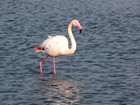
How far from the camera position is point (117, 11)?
25812mm

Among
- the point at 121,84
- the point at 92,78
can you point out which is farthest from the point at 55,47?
the point at 121,84

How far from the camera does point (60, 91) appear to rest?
1287 cm

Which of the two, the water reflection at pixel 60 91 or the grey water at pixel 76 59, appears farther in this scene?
the grey water at pixel 76 59

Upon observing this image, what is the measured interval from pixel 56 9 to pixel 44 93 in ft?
47.7

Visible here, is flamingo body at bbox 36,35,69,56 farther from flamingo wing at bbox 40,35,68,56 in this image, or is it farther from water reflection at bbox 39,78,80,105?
water reflection at bbox 39,78,80,105

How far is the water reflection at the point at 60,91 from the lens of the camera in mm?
12023

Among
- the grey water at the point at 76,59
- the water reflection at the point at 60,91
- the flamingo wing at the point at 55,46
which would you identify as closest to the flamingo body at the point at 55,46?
the flamingo wing at the point at 55,46

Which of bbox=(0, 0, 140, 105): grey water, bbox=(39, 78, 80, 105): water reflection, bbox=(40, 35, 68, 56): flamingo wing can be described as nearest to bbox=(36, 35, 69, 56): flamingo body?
bbox=(40, 35, 68, 56): flamingo wing

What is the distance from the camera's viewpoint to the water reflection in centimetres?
1202

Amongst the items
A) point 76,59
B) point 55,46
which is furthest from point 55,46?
point 76,59

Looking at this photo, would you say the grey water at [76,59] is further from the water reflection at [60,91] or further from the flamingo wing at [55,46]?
the flamingo wing at [55,46]

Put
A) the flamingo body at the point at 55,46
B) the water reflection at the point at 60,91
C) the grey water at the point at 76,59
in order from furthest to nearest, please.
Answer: the flamingo body at the point at 55,46 → the grey water at the point at 76,59 → the water reflection at the point at 60,91

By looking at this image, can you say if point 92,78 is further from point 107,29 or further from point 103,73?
point 107,29

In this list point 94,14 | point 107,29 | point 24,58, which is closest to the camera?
point 24,58
